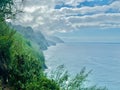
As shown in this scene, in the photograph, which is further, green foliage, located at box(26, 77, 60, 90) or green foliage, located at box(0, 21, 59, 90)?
green foliage, located at box(0, 21, 59, 90)

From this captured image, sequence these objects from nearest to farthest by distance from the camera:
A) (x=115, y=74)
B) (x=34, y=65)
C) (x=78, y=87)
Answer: (x=34, y=65) < (x=78, y=87) < (x=115, y=74)

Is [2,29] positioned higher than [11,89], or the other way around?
[2,29]

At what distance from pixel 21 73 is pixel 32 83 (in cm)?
222

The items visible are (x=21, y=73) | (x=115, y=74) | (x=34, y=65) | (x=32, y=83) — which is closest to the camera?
(x=32, y=83)

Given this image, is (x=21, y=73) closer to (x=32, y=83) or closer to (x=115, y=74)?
(x=32, y=83)

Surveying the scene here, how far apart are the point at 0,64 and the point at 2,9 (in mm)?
8309

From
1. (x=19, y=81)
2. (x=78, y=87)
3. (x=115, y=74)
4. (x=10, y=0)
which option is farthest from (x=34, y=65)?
(x=115, y=74)

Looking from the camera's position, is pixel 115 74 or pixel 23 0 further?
pixel 115 74

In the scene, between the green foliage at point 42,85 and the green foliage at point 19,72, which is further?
the green foliage at point 19,72

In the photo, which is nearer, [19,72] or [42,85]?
[42,85]

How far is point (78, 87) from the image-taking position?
34406mm

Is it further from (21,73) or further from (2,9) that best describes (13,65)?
(2,9)

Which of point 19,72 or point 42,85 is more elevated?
point 19,72

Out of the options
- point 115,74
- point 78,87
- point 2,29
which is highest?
point 2,29
